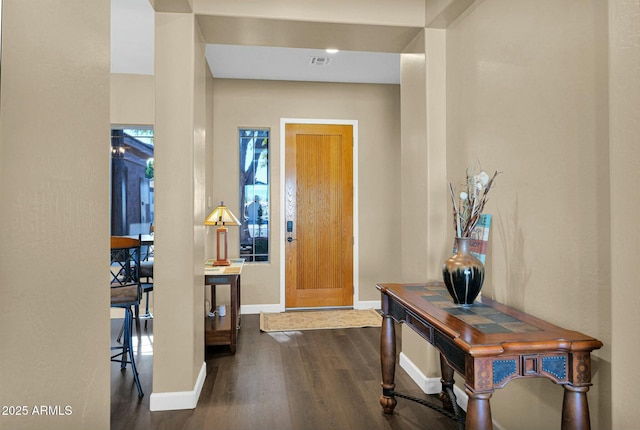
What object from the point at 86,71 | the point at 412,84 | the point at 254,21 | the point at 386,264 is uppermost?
the point at 254,21

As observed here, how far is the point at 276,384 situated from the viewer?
2789 millimetres

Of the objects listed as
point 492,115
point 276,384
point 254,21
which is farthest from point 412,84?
point 276,384

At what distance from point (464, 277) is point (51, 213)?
5.45 ft

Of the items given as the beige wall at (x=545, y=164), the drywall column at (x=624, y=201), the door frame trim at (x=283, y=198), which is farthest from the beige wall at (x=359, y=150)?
the drywall column at (x=624, y=201)

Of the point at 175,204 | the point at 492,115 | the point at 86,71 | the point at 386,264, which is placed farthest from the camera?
the point at 386,264

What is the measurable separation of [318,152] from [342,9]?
8.00ft

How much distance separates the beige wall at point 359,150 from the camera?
4738 millimetres

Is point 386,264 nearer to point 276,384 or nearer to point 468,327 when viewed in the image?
point 276,384

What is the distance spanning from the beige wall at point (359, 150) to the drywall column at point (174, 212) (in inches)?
83.6

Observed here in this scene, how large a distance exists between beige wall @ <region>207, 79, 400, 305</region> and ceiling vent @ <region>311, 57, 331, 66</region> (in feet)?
2.19

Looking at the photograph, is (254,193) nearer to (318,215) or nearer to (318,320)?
(318,215)

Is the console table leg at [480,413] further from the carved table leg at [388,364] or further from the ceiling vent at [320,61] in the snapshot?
the ceiling vent at [320,61]

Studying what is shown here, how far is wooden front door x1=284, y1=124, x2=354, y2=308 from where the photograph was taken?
4.86 metres

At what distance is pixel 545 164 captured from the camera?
1.72m
